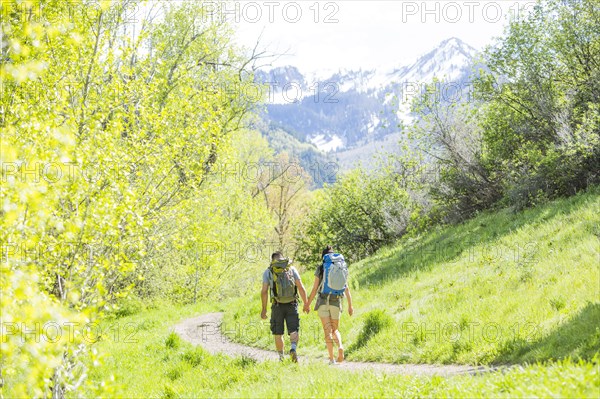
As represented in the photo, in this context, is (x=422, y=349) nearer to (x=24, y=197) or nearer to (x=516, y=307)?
(x=516, y=307)

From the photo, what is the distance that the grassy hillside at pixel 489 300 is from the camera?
9680 mm

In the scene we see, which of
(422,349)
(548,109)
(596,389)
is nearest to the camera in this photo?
(596,389)

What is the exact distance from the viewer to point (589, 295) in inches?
404

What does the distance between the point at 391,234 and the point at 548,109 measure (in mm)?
13729

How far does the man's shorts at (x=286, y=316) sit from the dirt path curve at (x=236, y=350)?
92cm

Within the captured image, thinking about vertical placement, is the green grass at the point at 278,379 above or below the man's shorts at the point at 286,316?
below

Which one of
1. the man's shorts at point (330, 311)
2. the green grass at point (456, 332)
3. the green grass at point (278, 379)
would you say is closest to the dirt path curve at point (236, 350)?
the green grass at point (456, 332)

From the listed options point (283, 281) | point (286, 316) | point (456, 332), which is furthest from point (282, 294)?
point (456, 332)

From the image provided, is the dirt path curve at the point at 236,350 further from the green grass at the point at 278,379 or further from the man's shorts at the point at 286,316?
the man's shorts at the point at 286,316

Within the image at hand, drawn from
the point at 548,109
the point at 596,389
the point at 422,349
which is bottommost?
the point at 422,349

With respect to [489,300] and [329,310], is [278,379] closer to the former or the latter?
[329,310]

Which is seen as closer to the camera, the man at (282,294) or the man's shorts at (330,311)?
the man at (282,294)

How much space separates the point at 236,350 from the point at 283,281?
5531 millimetres

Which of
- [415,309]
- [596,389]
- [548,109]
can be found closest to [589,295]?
[415,309]
